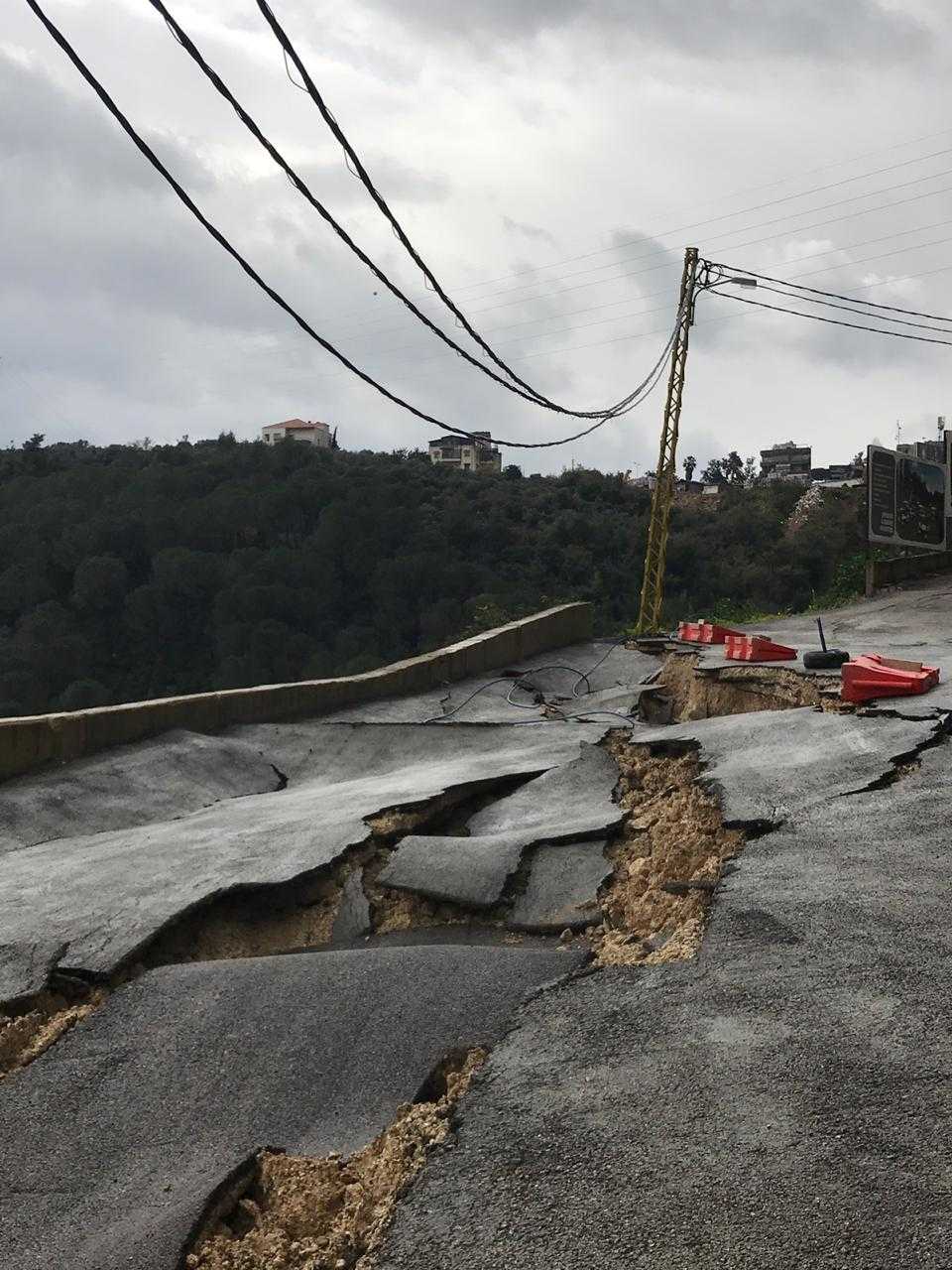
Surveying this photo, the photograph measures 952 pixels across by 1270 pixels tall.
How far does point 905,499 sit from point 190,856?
75.8 feet

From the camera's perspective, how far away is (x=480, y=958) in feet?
16.2

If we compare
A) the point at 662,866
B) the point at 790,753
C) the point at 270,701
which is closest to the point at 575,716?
the point at 270,701

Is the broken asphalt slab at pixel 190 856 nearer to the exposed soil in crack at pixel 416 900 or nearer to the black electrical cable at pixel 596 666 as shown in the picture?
the exposed soil in crack at pixel 416 900

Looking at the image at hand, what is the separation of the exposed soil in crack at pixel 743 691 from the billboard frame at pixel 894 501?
14.3m

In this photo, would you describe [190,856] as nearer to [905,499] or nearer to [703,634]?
[703,634]

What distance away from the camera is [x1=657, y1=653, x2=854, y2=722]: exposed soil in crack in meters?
10.7

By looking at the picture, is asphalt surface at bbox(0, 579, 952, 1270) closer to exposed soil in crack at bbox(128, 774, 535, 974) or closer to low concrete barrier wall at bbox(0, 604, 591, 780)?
exposed soil in crack at bbox(128, 774, 535, 974)

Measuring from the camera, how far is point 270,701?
39.7ft

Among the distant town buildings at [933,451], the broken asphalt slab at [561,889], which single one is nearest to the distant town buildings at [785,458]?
the distant town buildings at [933,451]

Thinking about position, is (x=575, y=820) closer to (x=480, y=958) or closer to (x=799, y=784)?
(x=799, y=784)

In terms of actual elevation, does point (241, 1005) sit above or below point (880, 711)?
below

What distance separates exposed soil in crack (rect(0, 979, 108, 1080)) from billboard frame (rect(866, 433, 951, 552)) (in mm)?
23070

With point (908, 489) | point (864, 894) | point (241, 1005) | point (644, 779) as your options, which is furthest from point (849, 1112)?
point (908, 489)

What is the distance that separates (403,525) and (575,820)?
6345 cm
